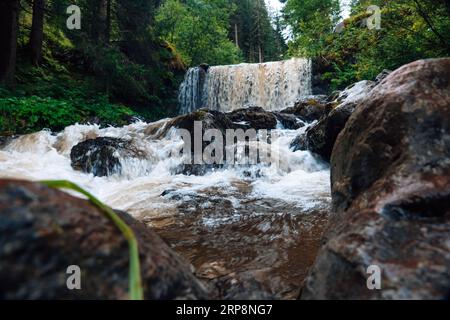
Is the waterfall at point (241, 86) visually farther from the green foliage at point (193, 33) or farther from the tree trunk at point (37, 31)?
the tree trunk at point (37, 31)

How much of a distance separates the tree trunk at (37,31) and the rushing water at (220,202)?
4893 mm

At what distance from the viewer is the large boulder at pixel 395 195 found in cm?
143

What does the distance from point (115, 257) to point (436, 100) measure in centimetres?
245

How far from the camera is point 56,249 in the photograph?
42.4 inches

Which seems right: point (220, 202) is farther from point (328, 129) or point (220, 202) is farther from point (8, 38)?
point (8, 38)

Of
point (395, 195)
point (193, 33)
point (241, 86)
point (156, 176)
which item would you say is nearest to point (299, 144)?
point (156, 176)

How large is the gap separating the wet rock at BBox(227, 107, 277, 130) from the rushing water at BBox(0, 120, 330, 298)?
1638 mm

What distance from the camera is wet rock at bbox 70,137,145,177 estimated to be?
22.3 ft

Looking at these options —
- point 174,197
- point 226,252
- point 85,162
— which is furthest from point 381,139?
point 85,162

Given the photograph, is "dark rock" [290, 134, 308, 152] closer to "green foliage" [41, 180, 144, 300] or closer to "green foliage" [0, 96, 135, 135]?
"green foliage" [0, 96, 135, 135]

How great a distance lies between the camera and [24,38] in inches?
515

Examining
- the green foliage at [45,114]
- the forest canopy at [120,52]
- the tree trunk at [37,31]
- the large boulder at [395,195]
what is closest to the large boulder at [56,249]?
the large boulder at [395,195]

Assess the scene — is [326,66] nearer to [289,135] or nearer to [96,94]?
[289,135]

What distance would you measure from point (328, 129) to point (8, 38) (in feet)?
34.6
